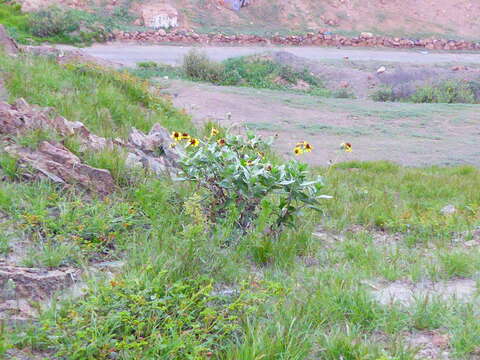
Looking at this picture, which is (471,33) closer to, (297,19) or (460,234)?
(297,19)

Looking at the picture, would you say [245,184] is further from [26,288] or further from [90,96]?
[90,96]

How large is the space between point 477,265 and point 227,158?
1962mm

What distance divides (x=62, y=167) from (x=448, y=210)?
4012 mm

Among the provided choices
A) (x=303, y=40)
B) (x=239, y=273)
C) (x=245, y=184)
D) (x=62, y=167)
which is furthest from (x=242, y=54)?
(x=239, y=273)

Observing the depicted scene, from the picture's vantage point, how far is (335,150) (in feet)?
31.8

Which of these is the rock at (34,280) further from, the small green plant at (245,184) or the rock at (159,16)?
the rock at (159,16)

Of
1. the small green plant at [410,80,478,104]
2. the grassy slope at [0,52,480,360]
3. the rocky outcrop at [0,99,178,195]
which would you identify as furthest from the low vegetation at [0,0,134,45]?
the grassy slope at [0,52,480,360]

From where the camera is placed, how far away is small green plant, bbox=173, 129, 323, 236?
13.8 feet

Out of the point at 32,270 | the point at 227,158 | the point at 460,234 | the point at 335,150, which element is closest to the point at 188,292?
the point at 32,270

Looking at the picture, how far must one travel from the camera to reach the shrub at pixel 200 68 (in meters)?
17.0

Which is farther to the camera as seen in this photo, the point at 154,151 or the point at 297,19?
the point at 297,19

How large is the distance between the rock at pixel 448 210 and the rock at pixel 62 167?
11.5ft

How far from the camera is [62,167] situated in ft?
15.0

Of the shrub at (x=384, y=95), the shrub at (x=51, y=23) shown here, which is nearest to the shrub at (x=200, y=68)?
the shrub at (x=384, y=95)
